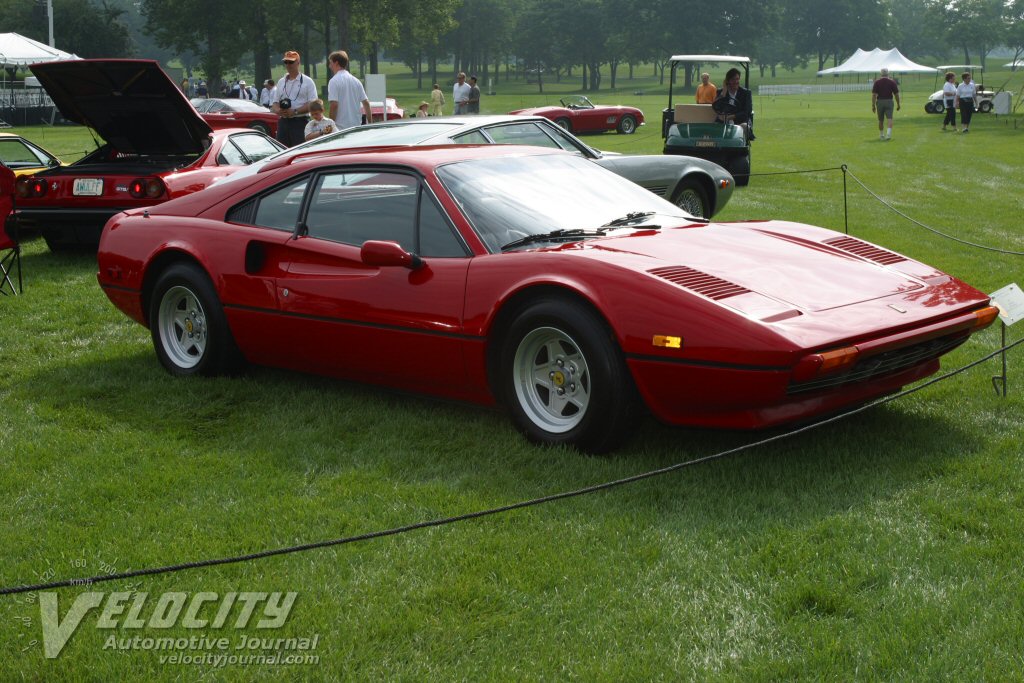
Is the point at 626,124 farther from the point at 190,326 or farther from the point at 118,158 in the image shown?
the point at 190,326

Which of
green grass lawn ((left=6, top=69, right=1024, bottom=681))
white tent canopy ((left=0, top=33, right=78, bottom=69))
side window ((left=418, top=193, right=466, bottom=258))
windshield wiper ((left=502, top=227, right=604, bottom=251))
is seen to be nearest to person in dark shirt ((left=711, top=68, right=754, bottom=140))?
green grass lawn ((left=6, top=69, right=1024, bottom=681))

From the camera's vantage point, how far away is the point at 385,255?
5.13 m

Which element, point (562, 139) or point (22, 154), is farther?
point (22, 154)

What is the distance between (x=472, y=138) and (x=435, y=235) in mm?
4084

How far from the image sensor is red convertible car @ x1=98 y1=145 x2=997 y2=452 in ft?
14.5

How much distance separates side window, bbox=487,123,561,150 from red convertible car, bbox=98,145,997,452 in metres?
3.36

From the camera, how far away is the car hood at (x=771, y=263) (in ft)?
15.2

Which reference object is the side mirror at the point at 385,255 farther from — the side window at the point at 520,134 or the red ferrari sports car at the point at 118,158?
the red ferrari sports car at the point at 118,158

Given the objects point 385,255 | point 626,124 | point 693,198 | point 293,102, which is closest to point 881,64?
point 626,124

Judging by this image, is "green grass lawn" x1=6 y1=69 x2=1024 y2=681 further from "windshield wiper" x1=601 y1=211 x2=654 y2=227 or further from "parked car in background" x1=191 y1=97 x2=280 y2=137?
"parked car in background" x1=191 y1=97 x2=280 y2=137

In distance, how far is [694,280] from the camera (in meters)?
4.60

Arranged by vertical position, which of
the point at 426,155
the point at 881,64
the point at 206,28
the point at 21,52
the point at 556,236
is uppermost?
the point at 206,28

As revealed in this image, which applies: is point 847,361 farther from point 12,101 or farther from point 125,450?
point 12,101

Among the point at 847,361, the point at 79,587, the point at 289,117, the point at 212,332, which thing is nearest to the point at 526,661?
the point at 79,587
